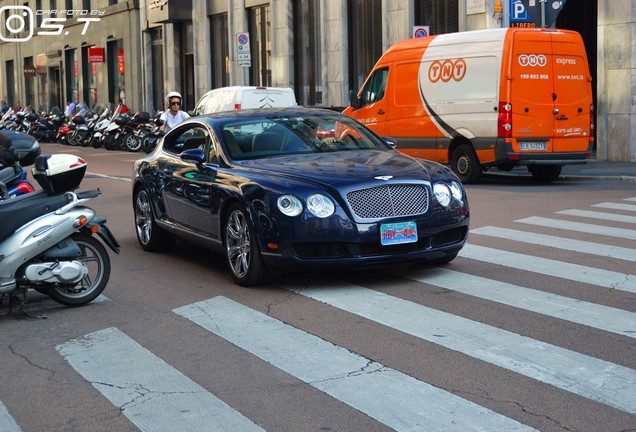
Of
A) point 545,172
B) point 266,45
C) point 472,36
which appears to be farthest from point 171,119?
point 266,45

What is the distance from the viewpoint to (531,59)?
16984 millimetres

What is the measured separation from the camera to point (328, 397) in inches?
212

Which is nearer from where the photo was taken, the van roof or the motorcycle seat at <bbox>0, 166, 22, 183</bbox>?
the motorcycle seat at <bbox>0, 166, 22, 183</bbox>

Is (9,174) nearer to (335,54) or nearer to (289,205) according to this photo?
(289,205)

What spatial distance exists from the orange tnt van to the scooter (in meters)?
10.5

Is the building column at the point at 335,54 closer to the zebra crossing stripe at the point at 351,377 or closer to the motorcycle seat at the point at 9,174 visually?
the motorcycle seat at the point at 9,174

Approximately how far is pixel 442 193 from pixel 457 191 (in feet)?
0.79

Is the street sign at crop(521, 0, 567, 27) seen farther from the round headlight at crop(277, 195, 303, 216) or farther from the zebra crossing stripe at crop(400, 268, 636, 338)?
the round headlight at crop(277, 195, 303, 216)

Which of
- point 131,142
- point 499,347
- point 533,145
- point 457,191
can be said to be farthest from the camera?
point 131,142

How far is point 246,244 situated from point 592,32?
732 inches

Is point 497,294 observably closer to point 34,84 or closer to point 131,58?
point 131,58

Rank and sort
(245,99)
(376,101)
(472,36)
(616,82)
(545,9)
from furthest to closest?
(245,99) → (616,82) → (376,101) → (545,9) → (472,36)

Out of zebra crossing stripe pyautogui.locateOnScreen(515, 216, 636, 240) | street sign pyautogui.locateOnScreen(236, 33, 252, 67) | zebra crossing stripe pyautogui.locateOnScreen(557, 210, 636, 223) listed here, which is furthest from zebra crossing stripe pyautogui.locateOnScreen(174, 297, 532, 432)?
street sign pyautogui.locateOnScreen(236, 33, 252, 67)

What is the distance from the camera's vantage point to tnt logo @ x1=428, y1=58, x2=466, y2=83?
1795 cm
